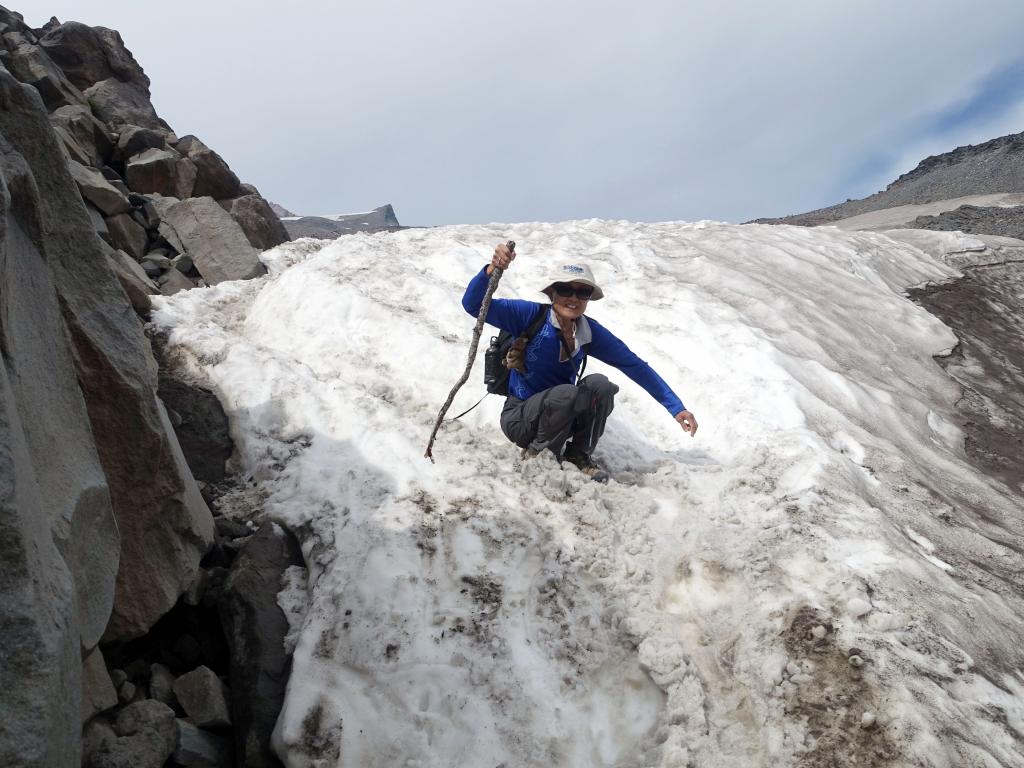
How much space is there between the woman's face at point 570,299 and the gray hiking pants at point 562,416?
577mm

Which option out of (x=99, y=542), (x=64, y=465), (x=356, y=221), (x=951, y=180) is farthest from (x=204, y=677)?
(x=356, y=221)

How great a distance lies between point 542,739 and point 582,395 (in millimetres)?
2604

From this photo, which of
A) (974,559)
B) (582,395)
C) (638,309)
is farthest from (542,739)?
(638,309)

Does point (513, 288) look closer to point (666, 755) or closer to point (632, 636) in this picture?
point (632, 636)

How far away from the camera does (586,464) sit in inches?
215

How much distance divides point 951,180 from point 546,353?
43041mm

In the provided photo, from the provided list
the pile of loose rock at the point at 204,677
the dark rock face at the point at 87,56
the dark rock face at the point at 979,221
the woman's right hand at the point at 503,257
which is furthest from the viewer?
the dark rock face at the point at 979,221

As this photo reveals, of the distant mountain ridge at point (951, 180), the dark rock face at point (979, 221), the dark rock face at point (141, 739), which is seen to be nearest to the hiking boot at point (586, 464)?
the dark rock face at point (141, 739)

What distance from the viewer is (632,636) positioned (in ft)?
12.6

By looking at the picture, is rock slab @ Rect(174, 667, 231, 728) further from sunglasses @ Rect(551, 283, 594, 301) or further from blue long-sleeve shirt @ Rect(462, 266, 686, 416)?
sunglasses @ Rect(551, 283, 594, 301)

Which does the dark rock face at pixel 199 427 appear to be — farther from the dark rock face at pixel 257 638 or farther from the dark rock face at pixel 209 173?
the dark rock face at pixel 209 173

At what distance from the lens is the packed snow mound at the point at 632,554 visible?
327 cm

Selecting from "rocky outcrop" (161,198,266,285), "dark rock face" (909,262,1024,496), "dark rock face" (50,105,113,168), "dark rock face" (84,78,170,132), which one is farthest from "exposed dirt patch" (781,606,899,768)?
"dark rock face" (84,78,170,132)

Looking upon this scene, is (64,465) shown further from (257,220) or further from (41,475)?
(257,220)
